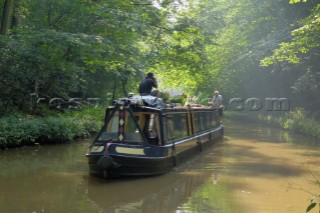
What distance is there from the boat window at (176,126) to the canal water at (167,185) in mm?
896

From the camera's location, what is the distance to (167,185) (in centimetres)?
944

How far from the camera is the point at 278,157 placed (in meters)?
14.0

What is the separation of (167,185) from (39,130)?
256 inches

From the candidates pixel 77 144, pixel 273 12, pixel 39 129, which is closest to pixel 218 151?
pixel 77 144

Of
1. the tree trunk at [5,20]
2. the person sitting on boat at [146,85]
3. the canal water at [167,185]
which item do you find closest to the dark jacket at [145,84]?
the person sitting on boat at [146,85]

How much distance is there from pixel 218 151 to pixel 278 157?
2215 mm

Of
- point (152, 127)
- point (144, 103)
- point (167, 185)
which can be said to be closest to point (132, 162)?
point (167, 185)

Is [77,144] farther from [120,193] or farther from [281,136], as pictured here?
[281,136]

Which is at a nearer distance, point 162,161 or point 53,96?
point 162,161

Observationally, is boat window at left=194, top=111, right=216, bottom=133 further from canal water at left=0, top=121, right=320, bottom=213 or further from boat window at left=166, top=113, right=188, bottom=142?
boat window at left=166, top=113, right=188, bottom=142

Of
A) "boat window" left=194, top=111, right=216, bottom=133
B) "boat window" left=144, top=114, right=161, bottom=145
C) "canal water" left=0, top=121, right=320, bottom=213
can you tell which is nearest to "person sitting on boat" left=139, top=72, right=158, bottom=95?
"boat window" left=144, top=114, right=161, bottom=145

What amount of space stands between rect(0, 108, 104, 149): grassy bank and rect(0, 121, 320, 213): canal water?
396 millimetres

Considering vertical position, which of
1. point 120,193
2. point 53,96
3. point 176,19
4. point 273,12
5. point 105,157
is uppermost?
point 273,12

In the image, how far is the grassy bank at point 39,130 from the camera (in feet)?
42.9
